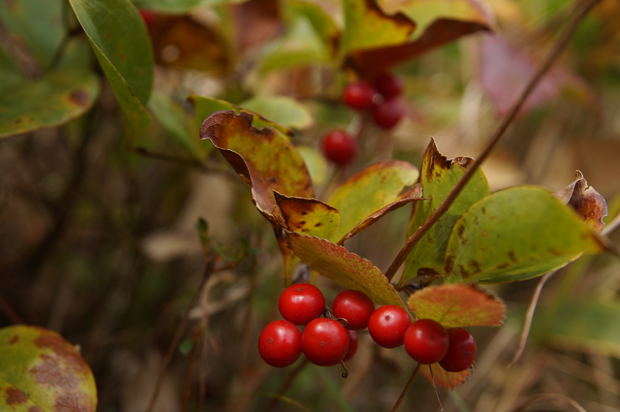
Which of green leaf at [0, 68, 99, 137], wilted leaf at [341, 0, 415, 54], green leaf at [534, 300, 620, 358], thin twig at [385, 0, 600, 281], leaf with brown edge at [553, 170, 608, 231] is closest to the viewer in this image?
thin twig at [385, 0, 600, 281]

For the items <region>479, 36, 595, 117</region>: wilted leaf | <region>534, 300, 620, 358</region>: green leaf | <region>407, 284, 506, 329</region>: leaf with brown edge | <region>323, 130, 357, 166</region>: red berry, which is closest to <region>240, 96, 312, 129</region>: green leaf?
<region>323, 130, 357, 166</region>: red berry

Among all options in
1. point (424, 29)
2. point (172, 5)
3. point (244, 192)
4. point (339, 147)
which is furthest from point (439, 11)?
point (244, 192)

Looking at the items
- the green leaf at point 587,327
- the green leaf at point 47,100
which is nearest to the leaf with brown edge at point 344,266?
the green leaf at point 47,100

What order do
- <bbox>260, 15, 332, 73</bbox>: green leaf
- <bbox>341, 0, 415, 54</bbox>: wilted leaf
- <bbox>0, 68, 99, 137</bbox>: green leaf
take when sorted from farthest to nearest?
<bbox>260, 15, 332, 73</bbox>: green leaf < <bbox>341, 0, 415, 54</bbox>: wilted leaf < <bbox>0, 68, 99, 137</bbox>: green leaf

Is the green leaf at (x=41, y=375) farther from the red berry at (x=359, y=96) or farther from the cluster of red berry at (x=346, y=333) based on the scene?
the red berry at (x=359, y=96)

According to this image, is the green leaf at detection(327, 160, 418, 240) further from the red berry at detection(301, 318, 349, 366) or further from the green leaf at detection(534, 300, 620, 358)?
the green leaf at detection(534, 300, 620, 358)

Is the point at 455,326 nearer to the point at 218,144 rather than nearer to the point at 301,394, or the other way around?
the point at 218,144
